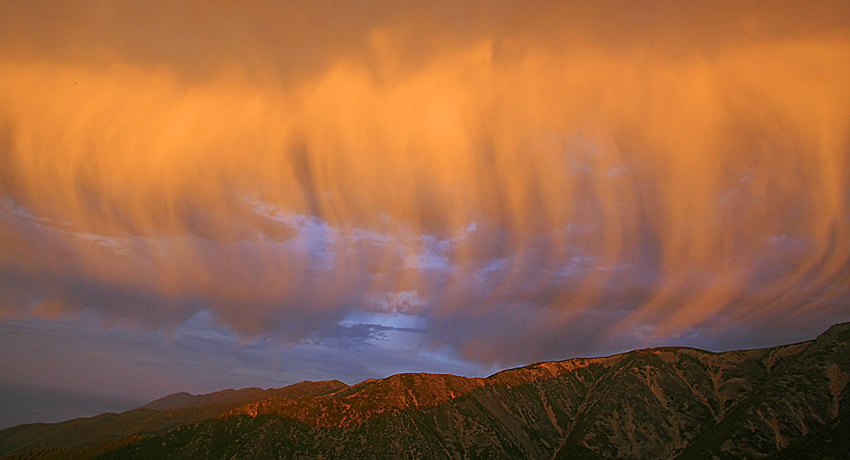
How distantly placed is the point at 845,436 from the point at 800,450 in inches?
645

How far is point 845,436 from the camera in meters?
181

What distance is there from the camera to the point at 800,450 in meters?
190
